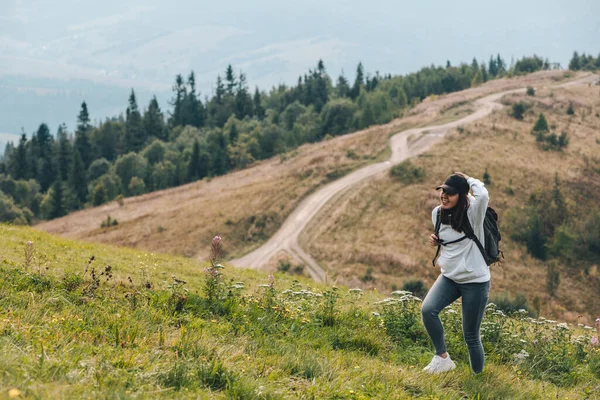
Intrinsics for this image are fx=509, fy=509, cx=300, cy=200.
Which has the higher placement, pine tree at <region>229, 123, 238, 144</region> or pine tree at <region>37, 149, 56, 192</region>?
pine tree at <region>229, 123, 238, 144</region>

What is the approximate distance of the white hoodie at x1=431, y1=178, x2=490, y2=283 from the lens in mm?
6645

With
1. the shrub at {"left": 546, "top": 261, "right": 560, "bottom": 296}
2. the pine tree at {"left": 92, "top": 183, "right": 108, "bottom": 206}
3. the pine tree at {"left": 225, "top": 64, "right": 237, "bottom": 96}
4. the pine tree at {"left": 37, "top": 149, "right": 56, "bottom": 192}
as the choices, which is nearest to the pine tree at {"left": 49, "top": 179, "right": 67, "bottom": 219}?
the pine tree at {"left": 92, "top": 183, "right": 108, "bottom": 206}

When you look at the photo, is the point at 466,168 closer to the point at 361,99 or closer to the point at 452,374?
the point at 452,374

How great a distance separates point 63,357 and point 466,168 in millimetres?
48739

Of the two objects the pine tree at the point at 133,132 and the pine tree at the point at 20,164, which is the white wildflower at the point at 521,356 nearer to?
the pine tree at the point at 133,132

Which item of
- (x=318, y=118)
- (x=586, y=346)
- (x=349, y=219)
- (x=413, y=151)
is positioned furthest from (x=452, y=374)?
(x=318, y=118)

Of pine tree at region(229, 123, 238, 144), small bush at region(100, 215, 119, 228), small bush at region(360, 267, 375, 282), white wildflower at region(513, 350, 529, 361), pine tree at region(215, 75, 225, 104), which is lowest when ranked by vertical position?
small bush at region(360, 267, 375, 282)

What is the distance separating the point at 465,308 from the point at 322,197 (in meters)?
40.2

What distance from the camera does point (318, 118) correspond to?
119m

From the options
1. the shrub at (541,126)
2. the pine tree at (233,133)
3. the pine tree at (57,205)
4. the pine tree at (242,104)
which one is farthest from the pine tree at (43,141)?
the shrub at (541,126)

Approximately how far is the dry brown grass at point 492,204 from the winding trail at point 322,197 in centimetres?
126

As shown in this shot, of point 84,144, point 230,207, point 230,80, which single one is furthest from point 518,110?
point 84,144

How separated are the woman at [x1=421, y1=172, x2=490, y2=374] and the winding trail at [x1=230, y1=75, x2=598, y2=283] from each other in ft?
81.2

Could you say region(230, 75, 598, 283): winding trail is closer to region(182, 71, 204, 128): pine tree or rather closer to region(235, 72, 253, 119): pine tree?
region(235, 72, 253, 119): pine tree
